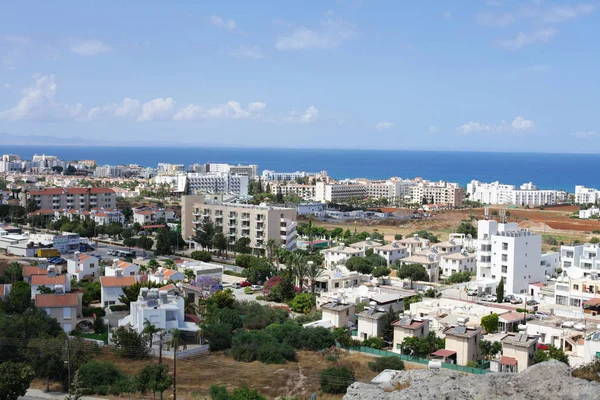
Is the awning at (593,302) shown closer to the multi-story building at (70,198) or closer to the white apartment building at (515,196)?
the multi-story building at (70,198)

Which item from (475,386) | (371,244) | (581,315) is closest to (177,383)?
(475,386)

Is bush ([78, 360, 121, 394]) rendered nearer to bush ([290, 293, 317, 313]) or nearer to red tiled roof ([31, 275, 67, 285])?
red tiled roof ([31, 275, 67, 285])

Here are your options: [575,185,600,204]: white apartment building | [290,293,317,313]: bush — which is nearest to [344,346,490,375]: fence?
[290,293,317,313]: bush

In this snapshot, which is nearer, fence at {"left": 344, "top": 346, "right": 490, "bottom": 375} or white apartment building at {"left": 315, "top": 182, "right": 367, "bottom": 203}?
fence at {"left": 344, "top": 346, "right": 490, "bottom": 375}

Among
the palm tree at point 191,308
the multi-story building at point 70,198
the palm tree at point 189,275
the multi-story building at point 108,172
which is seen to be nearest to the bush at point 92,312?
the palm tree at point 191,308

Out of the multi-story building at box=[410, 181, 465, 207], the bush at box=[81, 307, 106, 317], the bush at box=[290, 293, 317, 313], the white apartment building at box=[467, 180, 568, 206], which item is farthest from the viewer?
the white apartment building at box=[467, 180, 568, 206]

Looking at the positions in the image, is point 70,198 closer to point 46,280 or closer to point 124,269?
point 124,269

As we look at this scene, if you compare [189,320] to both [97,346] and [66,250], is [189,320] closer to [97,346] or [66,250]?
[97,346]
